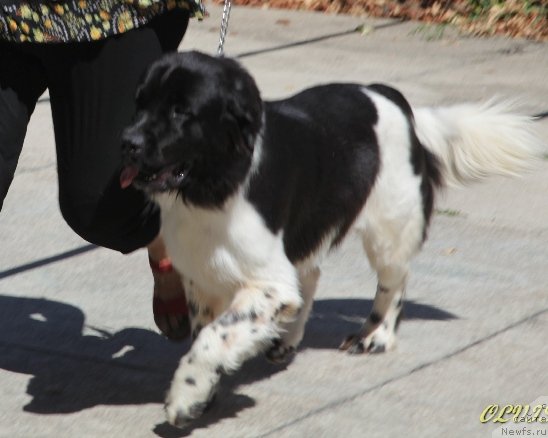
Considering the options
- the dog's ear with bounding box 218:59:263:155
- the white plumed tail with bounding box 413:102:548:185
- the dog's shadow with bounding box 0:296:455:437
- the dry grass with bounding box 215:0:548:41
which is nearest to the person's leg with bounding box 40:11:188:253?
the dog's ear with bounding box 218:59:263:155

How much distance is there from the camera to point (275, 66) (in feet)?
33.2

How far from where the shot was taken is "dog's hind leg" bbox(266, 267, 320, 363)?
197 inches

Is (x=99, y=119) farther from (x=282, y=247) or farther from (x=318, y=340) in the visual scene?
(x=318, y=340)

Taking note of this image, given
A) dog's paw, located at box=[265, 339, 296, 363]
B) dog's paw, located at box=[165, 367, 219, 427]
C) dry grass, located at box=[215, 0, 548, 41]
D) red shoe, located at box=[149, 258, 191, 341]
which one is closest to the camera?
dog's paw, located at box=[165, 367, 219, 427]

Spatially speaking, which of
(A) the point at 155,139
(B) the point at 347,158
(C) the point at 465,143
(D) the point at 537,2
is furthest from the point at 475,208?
(D) the point at 537,2

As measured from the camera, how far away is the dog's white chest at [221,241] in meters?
4.39

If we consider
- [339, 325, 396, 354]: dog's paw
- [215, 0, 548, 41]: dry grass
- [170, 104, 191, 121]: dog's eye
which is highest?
[170, 104, 191, 121]: dog's eye

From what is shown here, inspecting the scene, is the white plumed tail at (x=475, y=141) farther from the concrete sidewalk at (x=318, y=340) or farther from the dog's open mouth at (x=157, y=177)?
the dog's open mouth at (x=157, y=177)

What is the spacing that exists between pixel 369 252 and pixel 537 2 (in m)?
6.54

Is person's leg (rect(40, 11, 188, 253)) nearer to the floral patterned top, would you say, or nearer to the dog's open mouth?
the floral patterned top

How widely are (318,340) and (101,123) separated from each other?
4.68 feet

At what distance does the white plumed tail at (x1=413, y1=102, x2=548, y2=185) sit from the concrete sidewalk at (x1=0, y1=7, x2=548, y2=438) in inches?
24.5

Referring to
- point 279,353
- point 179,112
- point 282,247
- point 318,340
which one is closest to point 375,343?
point 318,340

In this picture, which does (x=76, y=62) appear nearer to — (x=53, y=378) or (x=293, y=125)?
(x=293, y=125)
